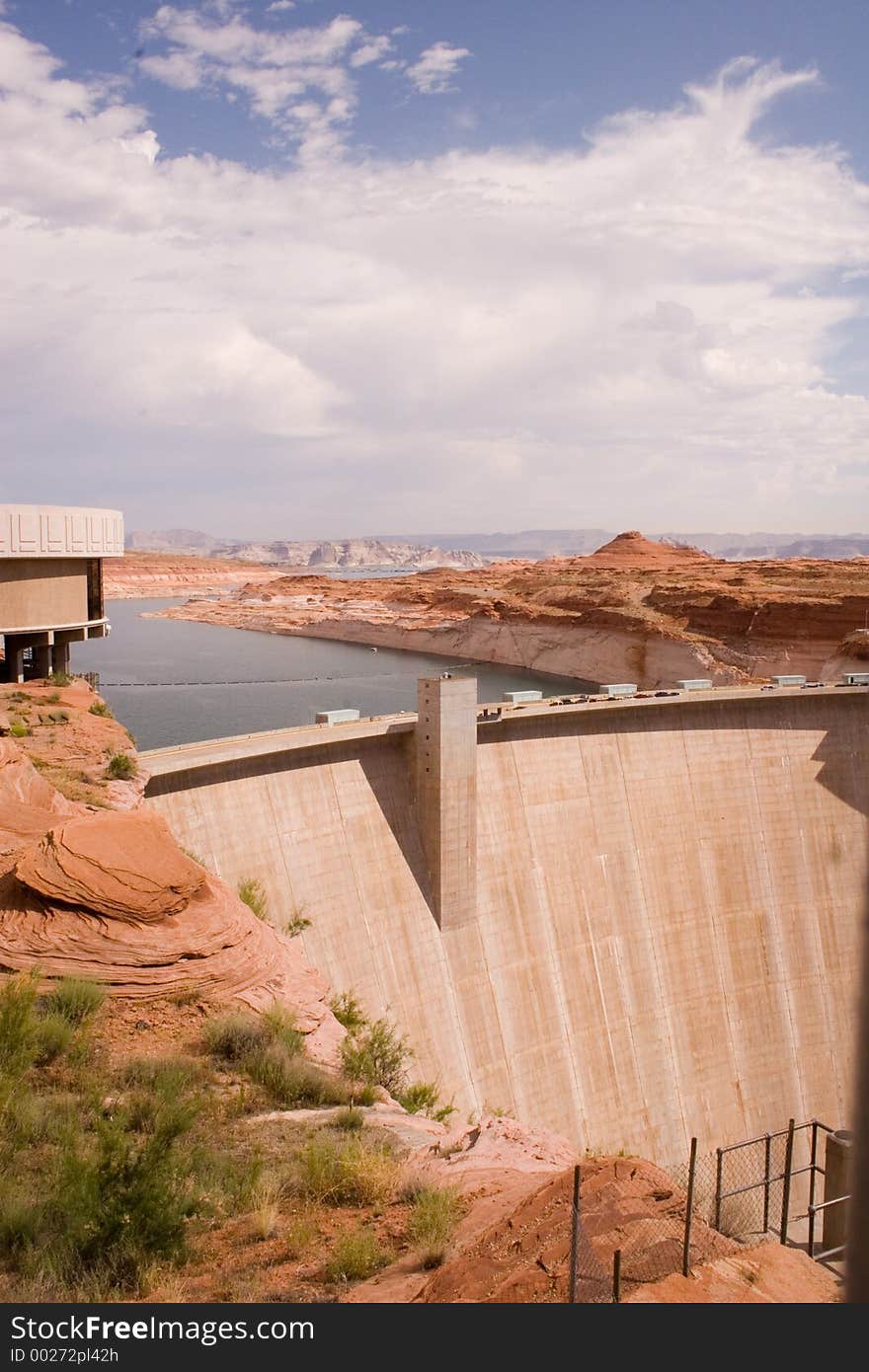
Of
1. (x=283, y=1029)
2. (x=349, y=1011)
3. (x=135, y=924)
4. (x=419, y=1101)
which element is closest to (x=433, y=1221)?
(x=283, y=1029)

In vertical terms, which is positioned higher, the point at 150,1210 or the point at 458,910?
the point at 150,1210

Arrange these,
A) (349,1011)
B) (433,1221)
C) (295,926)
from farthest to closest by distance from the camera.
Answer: (295,926)
(349,1011)
(433,1221)

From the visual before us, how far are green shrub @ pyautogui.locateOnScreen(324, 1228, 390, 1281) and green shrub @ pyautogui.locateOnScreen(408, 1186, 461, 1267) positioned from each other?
26 centimetres

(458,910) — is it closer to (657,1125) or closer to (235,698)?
(657,1125)

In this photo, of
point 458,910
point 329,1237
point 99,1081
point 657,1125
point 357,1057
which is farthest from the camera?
point 657,1125

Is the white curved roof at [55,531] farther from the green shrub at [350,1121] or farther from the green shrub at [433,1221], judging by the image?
the green shrub at [433,1221]

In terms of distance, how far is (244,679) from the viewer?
5338cm

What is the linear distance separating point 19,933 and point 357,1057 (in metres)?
3.33

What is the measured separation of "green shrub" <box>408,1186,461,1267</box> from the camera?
18.2ft

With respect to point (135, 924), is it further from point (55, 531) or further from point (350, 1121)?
point (55, 531)

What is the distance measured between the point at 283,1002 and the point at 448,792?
9.05 m

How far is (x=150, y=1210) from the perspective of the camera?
18.5ft
